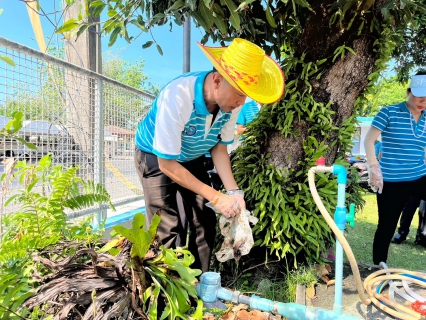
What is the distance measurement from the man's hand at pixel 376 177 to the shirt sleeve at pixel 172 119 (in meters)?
1.94

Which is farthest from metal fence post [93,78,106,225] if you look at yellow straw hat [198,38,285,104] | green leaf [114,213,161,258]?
green leaf [114,213,161,258]

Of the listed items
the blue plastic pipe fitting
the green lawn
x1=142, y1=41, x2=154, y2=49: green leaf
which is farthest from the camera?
the green lawn

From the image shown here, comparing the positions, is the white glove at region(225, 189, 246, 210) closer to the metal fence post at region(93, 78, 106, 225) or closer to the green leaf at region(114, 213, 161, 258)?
the green leaf at region(114, 213, 161, 258)

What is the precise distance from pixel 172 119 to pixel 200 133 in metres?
0.27

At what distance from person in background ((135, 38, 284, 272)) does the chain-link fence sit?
79cm

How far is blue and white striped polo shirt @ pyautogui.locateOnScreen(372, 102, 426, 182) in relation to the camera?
3014mm

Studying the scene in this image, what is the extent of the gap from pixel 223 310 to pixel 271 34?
2283 millimetres

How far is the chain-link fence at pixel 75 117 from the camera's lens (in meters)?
2.26

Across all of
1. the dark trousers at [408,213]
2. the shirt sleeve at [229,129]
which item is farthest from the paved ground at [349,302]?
the dark trousers at [408,213]

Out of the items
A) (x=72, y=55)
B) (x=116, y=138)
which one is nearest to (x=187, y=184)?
(x=116, y=138)

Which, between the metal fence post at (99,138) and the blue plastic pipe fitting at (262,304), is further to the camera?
the metal fence post at (99,138)

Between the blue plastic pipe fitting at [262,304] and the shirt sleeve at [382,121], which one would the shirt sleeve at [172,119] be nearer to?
the blue plastic pipe fitting at [262,304]

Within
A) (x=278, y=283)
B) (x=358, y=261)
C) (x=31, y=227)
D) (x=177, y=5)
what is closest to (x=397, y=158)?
(x=358, y=261)

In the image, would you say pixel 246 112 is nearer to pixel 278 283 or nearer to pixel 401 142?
pixel 401 142
